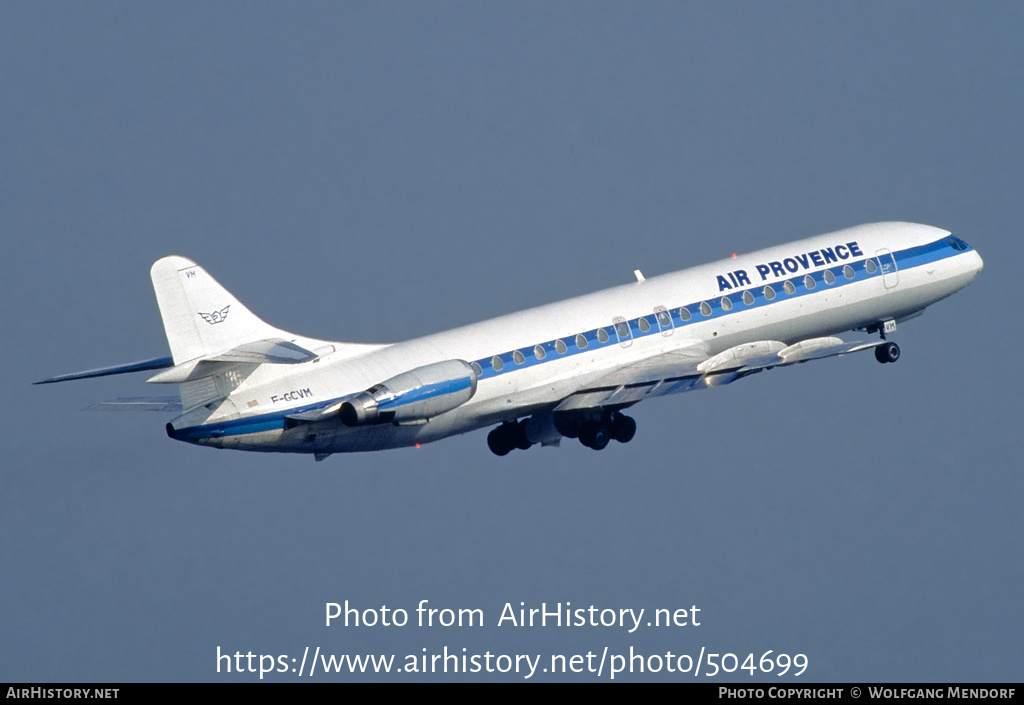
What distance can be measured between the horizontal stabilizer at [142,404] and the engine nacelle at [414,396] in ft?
13.4

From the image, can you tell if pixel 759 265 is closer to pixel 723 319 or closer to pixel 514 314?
pixel 723 319

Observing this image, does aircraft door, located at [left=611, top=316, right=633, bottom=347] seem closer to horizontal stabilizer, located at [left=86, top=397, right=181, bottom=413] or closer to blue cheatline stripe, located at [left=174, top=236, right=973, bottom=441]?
blue cheatline stripe, located at [left=174, top=236, right=973, bottom=441]

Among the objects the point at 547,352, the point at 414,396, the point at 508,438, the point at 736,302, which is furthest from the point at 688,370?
the point at 414,396

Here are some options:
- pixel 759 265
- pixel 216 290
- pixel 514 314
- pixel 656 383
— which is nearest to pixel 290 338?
pixel 216 290

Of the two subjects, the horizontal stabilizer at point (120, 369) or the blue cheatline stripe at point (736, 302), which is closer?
the horizontal stabilizer at point (120, 369)

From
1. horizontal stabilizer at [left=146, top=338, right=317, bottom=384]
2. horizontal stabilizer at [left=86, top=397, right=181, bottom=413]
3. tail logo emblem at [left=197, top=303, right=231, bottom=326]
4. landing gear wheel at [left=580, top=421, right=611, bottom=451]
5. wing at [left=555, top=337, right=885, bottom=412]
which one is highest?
tail logo emblem at [left=197, top=303, right=231, bottom=326]

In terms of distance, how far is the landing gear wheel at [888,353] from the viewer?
179 ft

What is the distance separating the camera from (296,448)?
4388cm

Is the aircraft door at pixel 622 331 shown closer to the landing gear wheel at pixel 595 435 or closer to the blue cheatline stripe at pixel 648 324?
the blue cheatline stripe at pixel 648 324

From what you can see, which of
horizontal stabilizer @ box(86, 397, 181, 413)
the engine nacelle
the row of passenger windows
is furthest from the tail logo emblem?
the row of passenger windows

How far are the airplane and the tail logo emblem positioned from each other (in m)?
0.03

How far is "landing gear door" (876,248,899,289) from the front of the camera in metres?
53.3

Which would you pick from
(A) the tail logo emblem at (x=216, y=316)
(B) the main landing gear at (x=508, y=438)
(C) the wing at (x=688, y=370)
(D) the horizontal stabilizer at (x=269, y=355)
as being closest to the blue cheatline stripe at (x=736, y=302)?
(C) the wing at (x=688, y=370)

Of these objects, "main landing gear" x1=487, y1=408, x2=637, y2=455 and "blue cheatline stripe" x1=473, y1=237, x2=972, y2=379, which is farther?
"main landing gear" x1=487, y1=408, x2=637, y2=455
